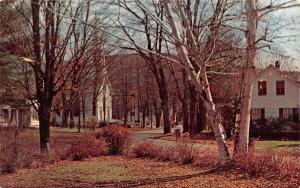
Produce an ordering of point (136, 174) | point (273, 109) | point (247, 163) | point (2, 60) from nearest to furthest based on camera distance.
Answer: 1. point (247, 163)
2. point (136, 174)
3. point (2, 60)
4. point (273, 109)

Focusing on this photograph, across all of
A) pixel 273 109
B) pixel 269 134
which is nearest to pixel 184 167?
pixel 269 134

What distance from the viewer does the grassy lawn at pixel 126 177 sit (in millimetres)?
12062

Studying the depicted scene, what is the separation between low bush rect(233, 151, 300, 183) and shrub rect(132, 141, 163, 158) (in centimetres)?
582

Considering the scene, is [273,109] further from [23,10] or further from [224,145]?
[224,145]

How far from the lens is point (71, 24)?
21.9m

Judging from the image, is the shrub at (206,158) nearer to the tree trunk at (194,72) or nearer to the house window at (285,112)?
the tree trunk at (194,72)

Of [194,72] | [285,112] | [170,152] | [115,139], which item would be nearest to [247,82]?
[194,72]

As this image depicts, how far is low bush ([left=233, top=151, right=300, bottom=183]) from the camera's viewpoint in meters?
12.0

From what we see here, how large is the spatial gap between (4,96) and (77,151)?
1220 cm

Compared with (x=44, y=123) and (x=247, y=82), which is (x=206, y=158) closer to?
(x=247, y=82)

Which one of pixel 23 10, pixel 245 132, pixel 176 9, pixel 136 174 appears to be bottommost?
pixel 136 174

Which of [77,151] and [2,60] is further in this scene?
[2,60]

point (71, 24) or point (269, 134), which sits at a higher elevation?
point (71, 24)

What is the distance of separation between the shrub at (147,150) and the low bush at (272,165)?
582 centimetres
